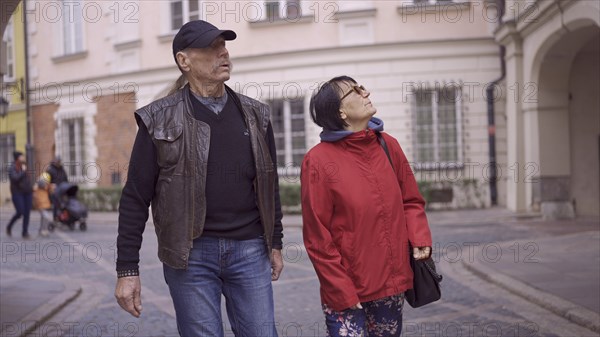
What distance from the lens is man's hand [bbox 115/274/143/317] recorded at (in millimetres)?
3275

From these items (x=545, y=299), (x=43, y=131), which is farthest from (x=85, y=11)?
(x=545, y=299)

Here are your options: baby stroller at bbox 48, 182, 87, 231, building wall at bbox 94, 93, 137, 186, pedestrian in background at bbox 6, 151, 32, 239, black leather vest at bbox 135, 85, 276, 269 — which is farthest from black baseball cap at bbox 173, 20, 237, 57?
building wall at bbox 94, 93, 137, 186

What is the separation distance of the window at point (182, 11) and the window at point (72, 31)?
15.3 feet

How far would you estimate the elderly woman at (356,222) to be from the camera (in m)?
3.43

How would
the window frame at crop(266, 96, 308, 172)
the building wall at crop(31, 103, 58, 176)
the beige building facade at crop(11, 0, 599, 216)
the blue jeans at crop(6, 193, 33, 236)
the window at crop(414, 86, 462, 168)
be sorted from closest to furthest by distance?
the blue jeans at crop(6, 193, 33, 236)
the beige building facade at crop(11, 0, 599, 216)
the window at crop(414, 86, 462, 168)
the window frame at crop(266, 96, 308, 172)
the building wall at crop(31, 103, 58, 176)

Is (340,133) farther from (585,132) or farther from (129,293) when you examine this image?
(585,132)

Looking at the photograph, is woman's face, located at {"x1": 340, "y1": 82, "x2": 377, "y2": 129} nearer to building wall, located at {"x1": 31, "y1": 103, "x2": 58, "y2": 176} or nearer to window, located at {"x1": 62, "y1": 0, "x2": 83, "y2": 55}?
window, located at {"x1": 62, "y1": 0, "x2": 83, "y2": 55}

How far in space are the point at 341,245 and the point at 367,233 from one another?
130mm

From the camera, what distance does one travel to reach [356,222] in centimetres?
343

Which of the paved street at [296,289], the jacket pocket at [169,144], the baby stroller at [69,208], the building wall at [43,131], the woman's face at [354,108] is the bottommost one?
the paved street at [296,289]

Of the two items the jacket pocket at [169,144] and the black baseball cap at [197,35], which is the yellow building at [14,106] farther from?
the jacket pocket at [169,144]

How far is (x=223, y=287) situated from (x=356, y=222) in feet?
2.19

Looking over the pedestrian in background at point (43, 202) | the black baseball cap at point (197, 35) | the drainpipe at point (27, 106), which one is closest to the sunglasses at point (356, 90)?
the black baseball cap at point (197, 35)

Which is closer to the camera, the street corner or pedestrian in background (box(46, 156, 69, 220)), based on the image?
the street corner
